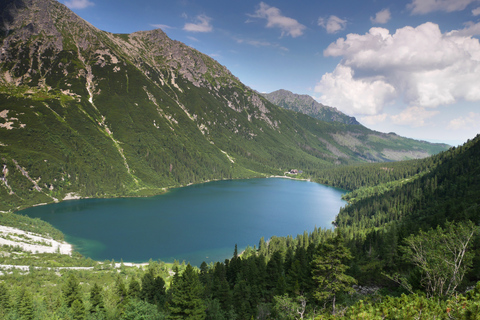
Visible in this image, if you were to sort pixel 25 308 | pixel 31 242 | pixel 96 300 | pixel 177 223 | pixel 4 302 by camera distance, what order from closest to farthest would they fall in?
1. pixel 25 308
2. pixel 4 302
3. pixel 96 300
4. pixel 31 242
5. pixel 177 223

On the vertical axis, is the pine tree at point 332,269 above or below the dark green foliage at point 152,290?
above

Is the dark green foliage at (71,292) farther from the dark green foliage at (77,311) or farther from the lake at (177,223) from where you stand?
the lake at (177,223)

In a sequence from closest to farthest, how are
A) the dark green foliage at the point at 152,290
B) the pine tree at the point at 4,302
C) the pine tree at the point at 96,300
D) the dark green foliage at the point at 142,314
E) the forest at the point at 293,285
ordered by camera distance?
1. the forest at the point at 293,285
2. the dark green foliage at the point at 142,314
3. the pine tree at the point at 4,302
4. the pine tree at the point at 96,300
5. the dark green foliage at the point at 152,290

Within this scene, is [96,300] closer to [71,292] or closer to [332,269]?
[71,292]

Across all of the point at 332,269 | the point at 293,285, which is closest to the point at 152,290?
the point at 293,285

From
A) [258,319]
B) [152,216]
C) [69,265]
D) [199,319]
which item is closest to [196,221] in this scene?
[152,216]

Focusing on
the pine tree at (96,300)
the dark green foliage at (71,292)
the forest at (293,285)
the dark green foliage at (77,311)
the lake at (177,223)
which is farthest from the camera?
the lake at (177,223)

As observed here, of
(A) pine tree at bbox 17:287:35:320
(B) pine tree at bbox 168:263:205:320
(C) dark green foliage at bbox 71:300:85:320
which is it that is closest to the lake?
(A) pine tree at bbox 17:287:35:320

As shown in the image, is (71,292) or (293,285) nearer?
(71,292)

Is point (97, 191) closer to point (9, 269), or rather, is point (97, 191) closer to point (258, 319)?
point (9, 269)

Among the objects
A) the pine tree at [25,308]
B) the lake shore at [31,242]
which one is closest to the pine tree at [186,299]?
the pine tree at [25,308]
